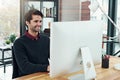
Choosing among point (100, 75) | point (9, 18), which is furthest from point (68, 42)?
point (9, 18)

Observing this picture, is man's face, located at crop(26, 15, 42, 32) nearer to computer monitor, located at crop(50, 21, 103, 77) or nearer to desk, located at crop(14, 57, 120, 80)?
desk, located at crop(14, 57, 120, 80)

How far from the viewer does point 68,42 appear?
1.42 metres

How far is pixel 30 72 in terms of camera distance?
1838 mm

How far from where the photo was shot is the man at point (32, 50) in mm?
1836

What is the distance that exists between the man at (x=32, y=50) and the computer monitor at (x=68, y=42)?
40cm

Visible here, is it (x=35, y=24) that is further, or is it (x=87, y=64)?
(x=35, y=24)

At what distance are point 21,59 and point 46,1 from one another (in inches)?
118

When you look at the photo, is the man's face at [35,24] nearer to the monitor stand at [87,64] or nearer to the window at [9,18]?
the monitor stand at [87,64]

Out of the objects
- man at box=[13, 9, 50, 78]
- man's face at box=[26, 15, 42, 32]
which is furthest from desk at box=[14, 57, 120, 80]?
man's face at box=[26, 15, 42, 32]

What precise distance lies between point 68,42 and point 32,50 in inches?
25.9

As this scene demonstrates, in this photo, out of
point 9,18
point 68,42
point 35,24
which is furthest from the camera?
point 9,18

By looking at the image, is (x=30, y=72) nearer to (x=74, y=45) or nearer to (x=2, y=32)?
(x=74, y=45)

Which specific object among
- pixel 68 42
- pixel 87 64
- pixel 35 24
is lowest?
pixel 87 64

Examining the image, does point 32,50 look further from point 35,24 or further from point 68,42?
point 68,42
